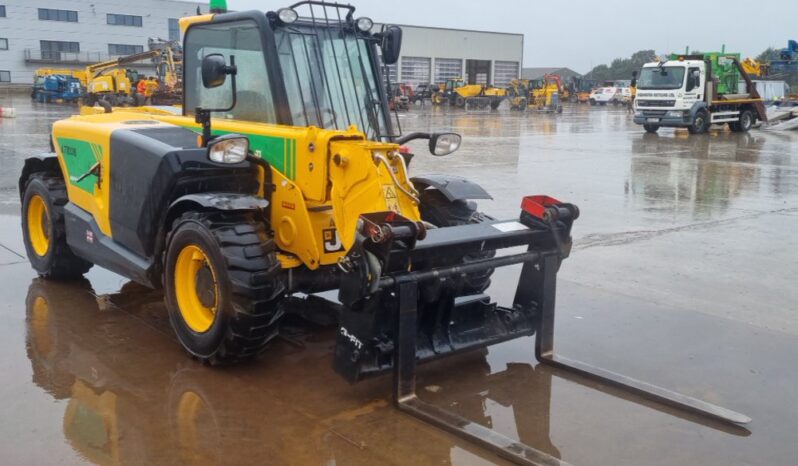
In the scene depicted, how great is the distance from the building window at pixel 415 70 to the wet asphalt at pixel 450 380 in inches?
2546

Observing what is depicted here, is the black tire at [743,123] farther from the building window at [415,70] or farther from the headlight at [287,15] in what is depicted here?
the building window at [415,70]

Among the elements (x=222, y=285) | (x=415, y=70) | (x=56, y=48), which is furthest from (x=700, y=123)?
(x=56, y=48)

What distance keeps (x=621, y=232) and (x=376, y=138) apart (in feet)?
16.2

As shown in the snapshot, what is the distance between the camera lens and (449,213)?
17.9 ft

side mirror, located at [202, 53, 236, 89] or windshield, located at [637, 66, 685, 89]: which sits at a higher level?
windshield, located at [637, 66, 685, 89]

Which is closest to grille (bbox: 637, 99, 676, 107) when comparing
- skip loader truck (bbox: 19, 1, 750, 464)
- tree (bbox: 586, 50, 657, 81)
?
skip loader truck (bbox: 19, 1, 750, 464)

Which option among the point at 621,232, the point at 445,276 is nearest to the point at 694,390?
the point at 445,276

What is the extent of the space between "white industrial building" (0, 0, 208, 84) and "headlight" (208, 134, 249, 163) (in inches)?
2576

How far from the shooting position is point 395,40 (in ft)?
18.6

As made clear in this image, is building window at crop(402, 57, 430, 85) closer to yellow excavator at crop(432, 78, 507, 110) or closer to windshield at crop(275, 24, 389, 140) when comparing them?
yellow excavator at crop(432, 78, 507, 110)

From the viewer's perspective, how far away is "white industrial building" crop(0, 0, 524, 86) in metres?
67.7

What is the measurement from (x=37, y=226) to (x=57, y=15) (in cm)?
7136

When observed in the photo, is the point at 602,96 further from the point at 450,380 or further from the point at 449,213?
the point at 450,380

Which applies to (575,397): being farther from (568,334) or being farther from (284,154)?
(284,154)
